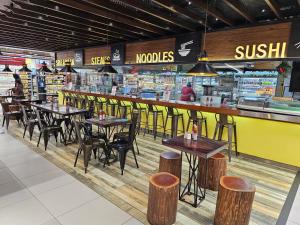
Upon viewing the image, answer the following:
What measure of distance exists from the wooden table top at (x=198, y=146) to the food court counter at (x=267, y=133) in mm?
1916

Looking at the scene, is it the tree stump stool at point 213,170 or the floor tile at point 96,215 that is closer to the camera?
the floor tile at point 96,215

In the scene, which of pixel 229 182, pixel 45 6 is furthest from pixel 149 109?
pixel 229 182

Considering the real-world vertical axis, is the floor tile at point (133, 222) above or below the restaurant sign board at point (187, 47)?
below

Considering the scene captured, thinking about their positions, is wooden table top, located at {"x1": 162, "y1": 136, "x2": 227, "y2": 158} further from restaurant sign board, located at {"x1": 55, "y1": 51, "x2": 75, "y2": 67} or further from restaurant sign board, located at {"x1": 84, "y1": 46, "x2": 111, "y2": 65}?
restaurant sign board, located at {"x1": 55, "y1": 51, "x2": 75, "y2": 67}

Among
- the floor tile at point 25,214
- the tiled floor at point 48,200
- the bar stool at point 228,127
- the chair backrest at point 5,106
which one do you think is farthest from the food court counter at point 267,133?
the chair backrest at point 5,106

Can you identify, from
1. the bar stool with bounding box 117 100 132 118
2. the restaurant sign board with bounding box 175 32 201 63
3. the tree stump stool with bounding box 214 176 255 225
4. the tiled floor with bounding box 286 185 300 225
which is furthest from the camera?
the bar stool with bounding box 117 100 132 118

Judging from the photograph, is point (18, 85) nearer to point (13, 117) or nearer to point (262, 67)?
point (13, 117)

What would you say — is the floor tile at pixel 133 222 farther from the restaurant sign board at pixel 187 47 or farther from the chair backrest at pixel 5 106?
the chair backrest at pixel 5 106

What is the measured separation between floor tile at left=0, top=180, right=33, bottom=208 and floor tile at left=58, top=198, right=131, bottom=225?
82cm

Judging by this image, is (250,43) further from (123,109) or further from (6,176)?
(6,176)

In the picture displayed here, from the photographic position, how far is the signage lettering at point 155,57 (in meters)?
6.01

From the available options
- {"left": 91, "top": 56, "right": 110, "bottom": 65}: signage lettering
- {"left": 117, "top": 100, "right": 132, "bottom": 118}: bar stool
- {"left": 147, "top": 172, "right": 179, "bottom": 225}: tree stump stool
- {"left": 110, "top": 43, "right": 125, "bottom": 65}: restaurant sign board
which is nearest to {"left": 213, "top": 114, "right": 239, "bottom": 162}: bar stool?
{"left": 147, "top": 172, "right": 179, "bottom": 225}: tree stump stool

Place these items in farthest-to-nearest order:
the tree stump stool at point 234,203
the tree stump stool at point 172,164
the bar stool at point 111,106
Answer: the bar stool at point 111,106 → the tree stump stool at point 172,164 → the tree stump stool at point 234,203

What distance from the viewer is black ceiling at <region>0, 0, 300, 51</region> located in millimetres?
3715
